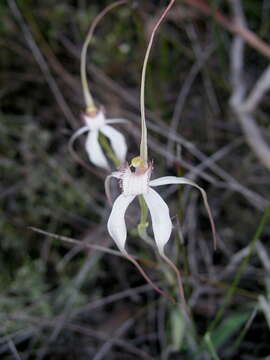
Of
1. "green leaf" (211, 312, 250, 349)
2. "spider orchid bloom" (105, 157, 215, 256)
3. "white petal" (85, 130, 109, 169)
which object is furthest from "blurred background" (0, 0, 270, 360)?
"spider orchid bloom" (105, 157, 215, 256)

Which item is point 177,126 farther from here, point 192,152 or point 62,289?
point 62,289

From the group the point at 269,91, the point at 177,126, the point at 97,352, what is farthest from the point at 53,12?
the point at 97,352

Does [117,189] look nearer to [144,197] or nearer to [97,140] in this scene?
[97,140]

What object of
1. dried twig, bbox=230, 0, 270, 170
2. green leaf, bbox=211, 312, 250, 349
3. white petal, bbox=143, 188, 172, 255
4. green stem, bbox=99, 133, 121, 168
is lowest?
green leaf, bbox=211, 312, 250, 349

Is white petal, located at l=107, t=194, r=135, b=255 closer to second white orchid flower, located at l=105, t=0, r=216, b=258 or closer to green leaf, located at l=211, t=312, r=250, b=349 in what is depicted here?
second white orchid flower, located at l=105, t=0, r=216, b=258

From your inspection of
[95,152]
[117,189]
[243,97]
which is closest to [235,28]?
[243,97]

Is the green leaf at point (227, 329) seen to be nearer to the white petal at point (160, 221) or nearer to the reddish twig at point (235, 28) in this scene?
the white petal at point (160, 221)

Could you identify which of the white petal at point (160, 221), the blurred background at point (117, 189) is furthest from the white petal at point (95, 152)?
the white petal at point (160, 221)
